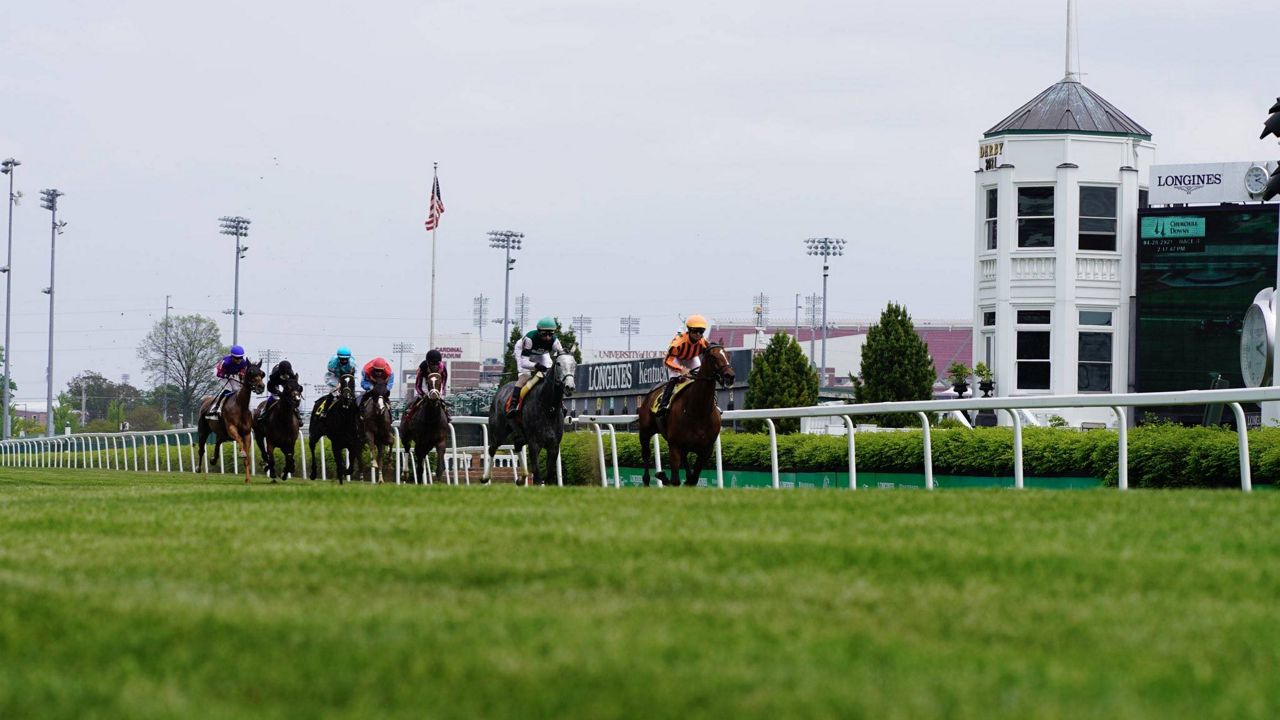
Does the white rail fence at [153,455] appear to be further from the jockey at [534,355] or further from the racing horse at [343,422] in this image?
the jockey at [534,355]

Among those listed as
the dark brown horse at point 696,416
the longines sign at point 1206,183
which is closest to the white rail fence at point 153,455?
the dark brown horse at point 696,416

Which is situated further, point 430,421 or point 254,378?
point 254,378

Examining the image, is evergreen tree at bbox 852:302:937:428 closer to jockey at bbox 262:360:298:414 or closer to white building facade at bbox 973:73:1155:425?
white building facade at bbox 973:73:1155:425

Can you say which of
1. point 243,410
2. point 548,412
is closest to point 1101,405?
point 548,412

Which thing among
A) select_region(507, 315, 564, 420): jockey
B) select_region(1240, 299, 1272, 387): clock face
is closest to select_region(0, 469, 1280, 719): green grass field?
select_region(507, 315, 564, 420): jockey

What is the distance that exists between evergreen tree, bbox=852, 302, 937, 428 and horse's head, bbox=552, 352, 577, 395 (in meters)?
27.1

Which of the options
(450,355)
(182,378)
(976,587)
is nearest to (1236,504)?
(976,587)

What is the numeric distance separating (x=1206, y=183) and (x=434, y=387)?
81.3 ft

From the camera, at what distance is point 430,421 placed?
19562 mm

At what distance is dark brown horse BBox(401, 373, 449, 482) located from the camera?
19531mm

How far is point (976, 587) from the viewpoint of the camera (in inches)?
212

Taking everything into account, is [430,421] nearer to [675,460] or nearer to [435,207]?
[675,460]

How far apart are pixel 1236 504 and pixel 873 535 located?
2.11 meters

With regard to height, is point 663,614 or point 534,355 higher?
point 534,355
